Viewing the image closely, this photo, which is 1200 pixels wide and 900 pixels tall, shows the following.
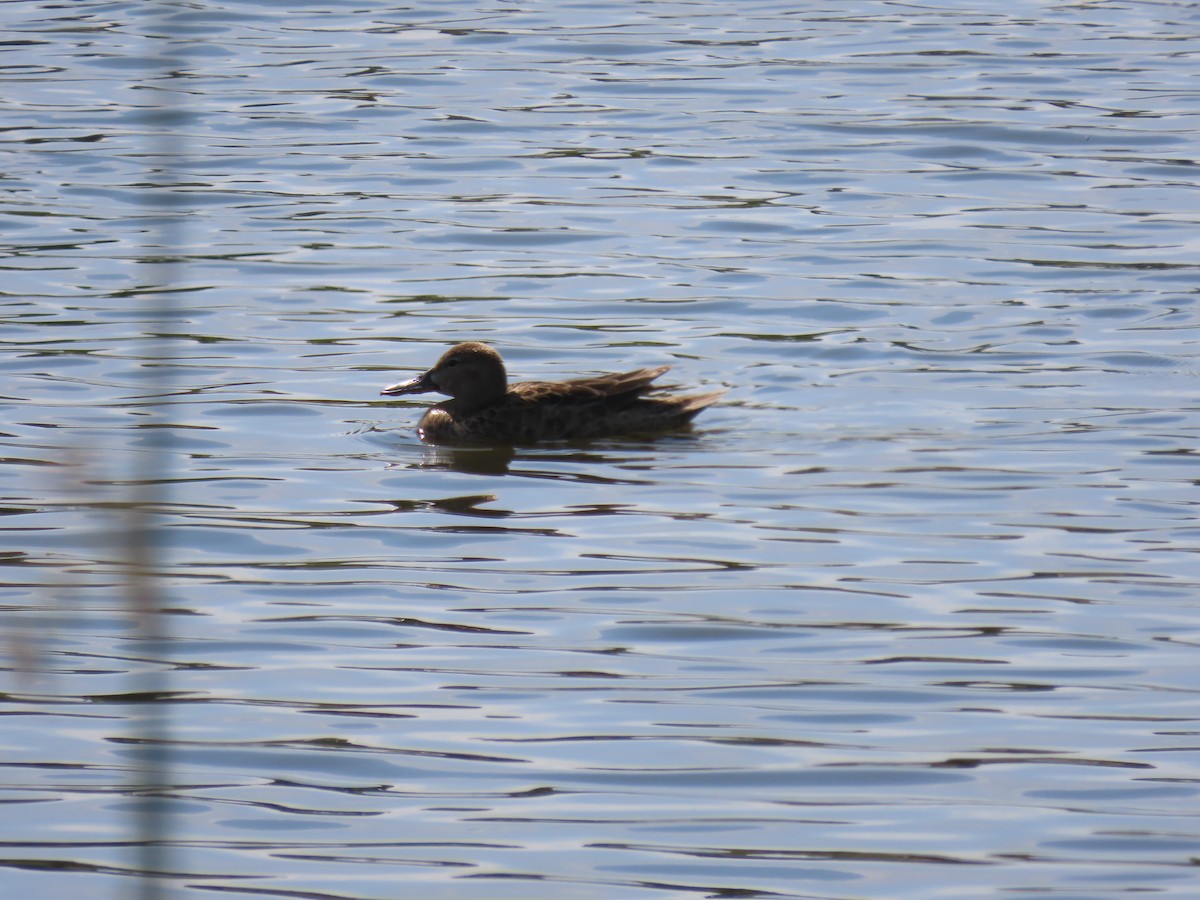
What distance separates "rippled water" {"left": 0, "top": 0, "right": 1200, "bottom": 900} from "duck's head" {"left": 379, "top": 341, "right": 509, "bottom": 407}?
0.32 metres

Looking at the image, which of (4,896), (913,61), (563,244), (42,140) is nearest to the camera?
(4,896)

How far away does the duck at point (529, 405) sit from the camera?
9891 mm

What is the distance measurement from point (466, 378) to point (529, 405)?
1.21 ft

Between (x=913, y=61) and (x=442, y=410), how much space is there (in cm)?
1127

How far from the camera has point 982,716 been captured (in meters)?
6.04

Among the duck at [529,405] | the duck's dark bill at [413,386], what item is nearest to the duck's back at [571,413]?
the duck at [529,405]

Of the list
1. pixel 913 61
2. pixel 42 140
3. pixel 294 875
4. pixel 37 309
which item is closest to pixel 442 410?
pixel 37 309

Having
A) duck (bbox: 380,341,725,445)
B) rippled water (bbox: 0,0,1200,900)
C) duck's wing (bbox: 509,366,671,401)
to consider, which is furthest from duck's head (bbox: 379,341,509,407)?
rippled water (bbox: 0,0,1200,900)

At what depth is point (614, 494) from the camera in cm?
888

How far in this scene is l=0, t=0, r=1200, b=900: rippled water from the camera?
206 inches

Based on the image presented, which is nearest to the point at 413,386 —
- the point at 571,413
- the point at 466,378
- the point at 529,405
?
the point at 466,378

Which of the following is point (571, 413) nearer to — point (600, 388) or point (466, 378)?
point (600, 388)

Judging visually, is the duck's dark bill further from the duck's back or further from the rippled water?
the rippled water

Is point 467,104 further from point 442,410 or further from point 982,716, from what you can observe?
point 982,716
